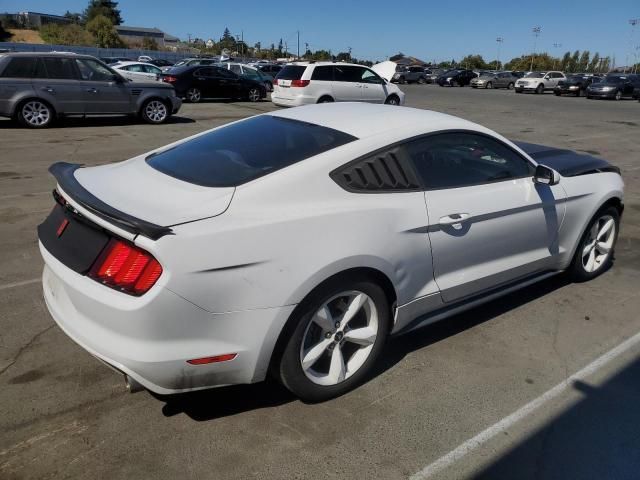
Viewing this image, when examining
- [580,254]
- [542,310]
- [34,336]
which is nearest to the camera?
[34,336]

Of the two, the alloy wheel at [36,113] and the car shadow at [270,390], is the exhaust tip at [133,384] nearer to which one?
the car shadow at [270,390]

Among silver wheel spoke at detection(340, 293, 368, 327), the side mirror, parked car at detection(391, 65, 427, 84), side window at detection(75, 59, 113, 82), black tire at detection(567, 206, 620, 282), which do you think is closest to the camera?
silver wheel spoke at detection(340, 293, 368, 327)

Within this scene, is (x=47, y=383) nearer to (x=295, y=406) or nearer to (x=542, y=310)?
(x=295, y=406)

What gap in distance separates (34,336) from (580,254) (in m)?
4.17

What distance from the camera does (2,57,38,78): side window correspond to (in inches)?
460

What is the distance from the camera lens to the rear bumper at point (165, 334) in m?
2.26

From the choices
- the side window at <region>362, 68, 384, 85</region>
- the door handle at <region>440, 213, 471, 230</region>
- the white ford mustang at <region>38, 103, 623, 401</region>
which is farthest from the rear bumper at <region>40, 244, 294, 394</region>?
the side window at <region>362, 68, 384, 85</region>

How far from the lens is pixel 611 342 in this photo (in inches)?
143

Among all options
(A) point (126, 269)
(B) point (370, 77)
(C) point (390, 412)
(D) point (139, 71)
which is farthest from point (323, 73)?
(A) point (126, 269)

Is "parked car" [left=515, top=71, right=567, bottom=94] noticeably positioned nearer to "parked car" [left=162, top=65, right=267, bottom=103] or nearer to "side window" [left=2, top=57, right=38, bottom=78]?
"parked car" [left=162, top=65, right=267, bottom=103]

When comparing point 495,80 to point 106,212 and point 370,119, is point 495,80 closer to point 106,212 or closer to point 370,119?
point 370,119

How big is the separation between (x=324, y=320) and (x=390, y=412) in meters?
0.63

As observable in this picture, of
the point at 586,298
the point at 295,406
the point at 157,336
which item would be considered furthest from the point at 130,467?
the point at 586,298

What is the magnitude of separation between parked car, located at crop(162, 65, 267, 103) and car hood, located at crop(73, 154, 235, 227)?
17.9 meters
